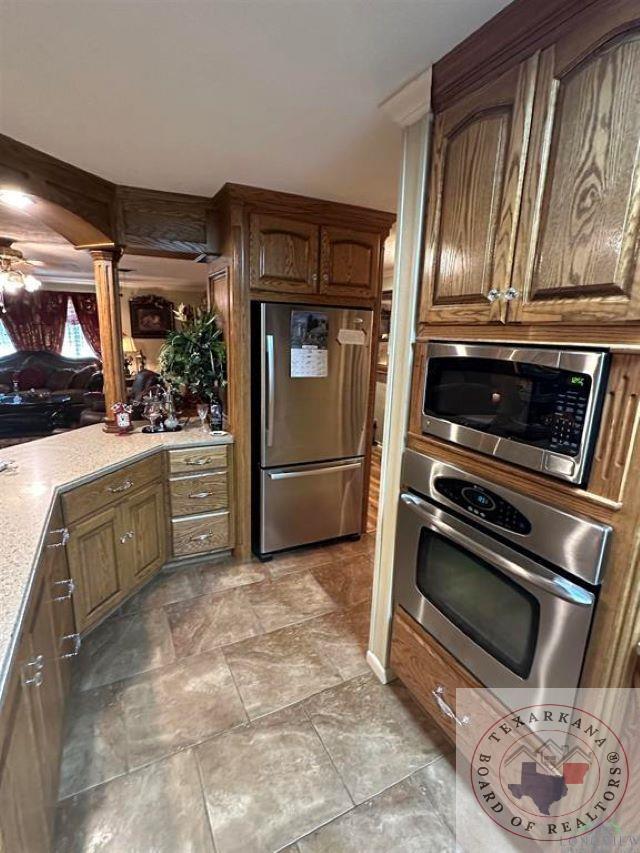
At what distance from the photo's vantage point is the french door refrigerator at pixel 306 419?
2.48 meters

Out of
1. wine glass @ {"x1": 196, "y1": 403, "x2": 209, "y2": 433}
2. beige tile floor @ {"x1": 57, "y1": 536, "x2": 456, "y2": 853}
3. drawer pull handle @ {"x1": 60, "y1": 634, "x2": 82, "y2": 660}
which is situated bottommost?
beige tile floor @ {"x1": 57, "y1": 536, "x2": 456, "y2": 853}

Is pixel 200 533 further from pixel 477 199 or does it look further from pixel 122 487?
pixel 477 199

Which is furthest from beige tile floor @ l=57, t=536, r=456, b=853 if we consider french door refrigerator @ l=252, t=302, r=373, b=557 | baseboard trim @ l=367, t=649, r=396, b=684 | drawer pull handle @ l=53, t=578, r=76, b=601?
french door refrigerator @ l=252, t=302, r=373, b=557

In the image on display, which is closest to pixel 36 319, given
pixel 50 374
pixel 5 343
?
pixel 5 343

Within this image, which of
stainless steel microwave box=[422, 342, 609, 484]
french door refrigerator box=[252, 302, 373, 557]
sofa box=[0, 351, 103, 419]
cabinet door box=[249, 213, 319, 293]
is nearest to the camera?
stainless steel microwave box=[422, 342, 609, 484]

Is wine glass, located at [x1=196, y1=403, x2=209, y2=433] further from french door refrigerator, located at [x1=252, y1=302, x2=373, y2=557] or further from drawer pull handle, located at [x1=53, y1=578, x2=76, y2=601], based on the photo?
drawer pull handle, located at [x1=53, y1=578, x2=76, y2=601]

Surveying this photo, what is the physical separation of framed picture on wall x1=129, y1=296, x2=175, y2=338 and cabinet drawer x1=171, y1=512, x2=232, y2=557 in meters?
6.27

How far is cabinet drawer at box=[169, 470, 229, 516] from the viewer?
8.25ft

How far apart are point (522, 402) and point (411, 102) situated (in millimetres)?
1069

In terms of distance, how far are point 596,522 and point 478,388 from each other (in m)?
0.46

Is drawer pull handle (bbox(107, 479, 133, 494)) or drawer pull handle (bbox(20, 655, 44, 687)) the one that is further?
drawer pull handle (bbox(107, 479, 133, 494))

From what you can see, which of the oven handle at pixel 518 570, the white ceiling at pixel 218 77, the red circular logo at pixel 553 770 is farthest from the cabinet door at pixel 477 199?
the red circular logo at pixel 553 770

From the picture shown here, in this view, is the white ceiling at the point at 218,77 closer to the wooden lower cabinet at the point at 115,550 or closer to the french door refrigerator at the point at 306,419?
the french door refrigerator at the point at 306,419

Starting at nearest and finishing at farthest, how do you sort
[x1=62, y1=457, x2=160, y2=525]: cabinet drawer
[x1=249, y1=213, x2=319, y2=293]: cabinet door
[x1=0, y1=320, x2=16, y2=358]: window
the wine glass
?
[x1=62, y1=457, x2=160, y2=525]: cabinet drawer → [x1=249, y1=213, x2=319, y2=293]: cabinet door → the wine glass → [x1=0, y1=320, x2=16, y2=358]: window
